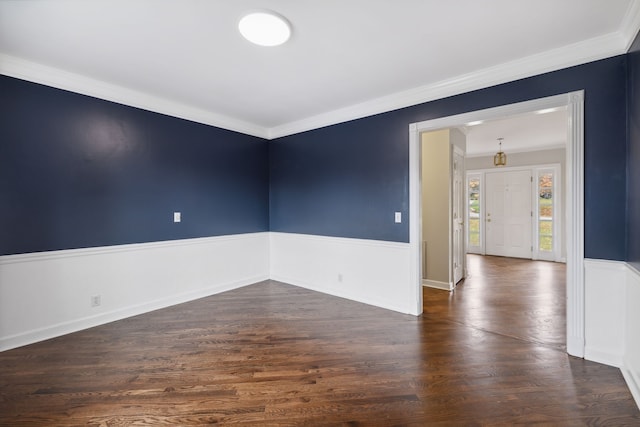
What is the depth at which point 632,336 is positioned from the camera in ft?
6.97

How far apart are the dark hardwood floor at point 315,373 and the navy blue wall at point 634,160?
0.98 metres

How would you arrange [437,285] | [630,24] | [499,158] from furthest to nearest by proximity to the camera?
1. [499,158]
2. [437,285]
3. [630,24]

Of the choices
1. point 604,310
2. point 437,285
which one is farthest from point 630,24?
point 437,285

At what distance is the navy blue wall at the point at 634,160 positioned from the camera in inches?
81.4

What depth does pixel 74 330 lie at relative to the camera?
3.04 meters

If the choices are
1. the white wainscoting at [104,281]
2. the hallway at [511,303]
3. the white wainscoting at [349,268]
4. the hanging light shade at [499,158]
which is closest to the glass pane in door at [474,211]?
the hanging light shade at [499,158]

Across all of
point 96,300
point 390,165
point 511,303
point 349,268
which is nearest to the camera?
point 96,300

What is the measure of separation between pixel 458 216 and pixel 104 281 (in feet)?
16.8

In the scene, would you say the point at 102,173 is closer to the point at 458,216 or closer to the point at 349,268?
the point at 349,268

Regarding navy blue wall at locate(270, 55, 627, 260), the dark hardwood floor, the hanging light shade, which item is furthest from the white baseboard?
the hanging light shade

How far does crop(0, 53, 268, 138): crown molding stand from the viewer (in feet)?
8.91

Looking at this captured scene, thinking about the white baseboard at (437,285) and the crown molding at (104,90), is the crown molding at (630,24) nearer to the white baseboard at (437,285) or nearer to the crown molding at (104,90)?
the white baseboard at (437,285)

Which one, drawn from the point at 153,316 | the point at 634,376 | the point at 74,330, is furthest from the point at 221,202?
the point at 634,376

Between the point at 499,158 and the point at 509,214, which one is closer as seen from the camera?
the point at 499,158
